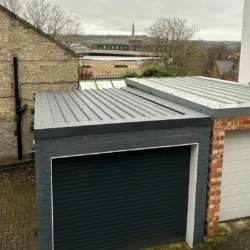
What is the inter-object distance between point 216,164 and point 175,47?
30698mm

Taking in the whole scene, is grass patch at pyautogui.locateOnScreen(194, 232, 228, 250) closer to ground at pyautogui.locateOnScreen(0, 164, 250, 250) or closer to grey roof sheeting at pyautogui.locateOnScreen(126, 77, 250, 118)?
ground at pyautogui.locateOnScreen(0, 164, 250, 250)

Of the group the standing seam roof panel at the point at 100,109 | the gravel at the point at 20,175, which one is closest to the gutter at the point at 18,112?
the gravel at the point at 20,175

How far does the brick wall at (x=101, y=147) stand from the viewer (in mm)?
4914

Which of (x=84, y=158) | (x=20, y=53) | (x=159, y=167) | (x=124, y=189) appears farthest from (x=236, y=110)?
(x=20, y=53)

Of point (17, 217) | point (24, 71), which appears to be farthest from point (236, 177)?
point (24, 71)

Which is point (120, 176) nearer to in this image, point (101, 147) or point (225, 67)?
point (101, 147)

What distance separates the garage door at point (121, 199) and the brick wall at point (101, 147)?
0.26m

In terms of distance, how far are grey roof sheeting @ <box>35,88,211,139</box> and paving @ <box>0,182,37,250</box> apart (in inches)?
106

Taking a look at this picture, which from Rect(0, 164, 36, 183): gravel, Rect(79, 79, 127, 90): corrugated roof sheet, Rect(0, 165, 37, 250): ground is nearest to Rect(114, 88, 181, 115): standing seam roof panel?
Rect(0, 165, 37, 250): ground

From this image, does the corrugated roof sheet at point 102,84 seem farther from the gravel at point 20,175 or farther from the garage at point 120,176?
the garage at point 120,176

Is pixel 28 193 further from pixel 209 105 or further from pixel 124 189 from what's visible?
pixel 209 105

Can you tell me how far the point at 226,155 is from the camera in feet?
21.2

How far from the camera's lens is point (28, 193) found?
8.84m

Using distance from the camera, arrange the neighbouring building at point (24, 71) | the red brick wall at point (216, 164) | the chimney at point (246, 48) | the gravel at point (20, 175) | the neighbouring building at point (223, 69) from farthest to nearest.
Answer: the neighbouring building at point (223, 69) < the chimney at point (246, 48) < the neighbouring building at point (24, 71) < the gravel at point (20, 175) < the red brick wall at point (216, 164)
